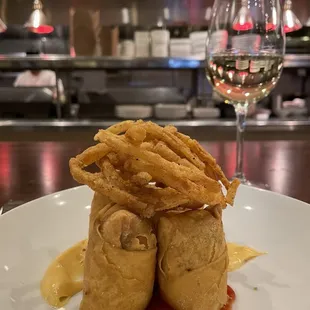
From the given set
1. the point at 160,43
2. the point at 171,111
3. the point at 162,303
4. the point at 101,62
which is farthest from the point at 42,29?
the point at 162,303

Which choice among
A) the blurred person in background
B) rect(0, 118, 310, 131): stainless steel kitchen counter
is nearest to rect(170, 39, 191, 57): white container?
rect(0, 118, 310, 131): stainless steel kitchen counter

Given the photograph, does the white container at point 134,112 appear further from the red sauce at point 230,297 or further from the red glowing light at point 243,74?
the red sauce at point 230,297

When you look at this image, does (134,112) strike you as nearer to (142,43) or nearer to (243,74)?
(142,43)

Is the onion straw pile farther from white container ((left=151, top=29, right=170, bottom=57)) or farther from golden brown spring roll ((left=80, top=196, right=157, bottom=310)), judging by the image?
white container ((left=151, top=29, right=170, bottom=57))

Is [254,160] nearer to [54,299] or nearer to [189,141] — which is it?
[189,141]

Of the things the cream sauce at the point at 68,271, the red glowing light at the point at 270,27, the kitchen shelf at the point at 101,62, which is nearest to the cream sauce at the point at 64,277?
the cream sauce at the point at 68,271
